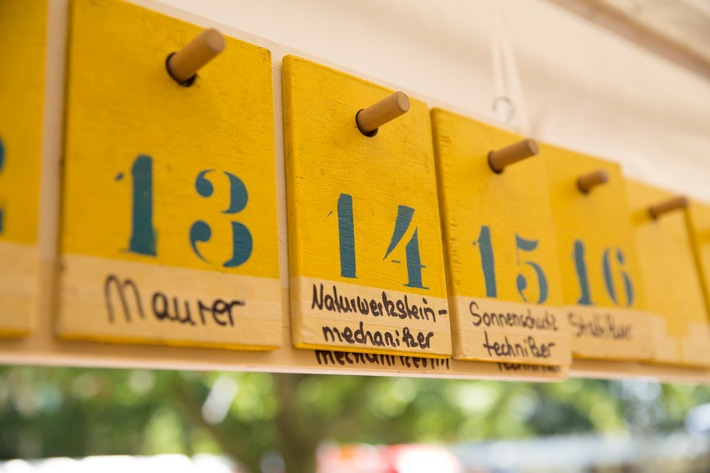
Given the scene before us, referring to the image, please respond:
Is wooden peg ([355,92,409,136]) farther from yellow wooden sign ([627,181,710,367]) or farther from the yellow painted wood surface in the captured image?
yellow wooden sign ([627,181,710,367])

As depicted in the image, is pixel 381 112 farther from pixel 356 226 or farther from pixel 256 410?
pixel 256 410

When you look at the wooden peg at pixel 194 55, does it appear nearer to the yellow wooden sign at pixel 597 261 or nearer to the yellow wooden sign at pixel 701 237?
the yellow wooden sign at pixel 597 261

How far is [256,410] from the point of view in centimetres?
454

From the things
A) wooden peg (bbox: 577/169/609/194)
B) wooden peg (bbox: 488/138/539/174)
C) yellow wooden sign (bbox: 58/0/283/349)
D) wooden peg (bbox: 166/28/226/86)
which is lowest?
yellow wooden sign (bbox: 58/0/283/349)

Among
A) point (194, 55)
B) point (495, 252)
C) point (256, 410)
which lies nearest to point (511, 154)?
point (495, 252)

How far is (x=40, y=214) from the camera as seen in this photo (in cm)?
53

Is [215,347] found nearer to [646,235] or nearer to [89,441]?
[646,235]

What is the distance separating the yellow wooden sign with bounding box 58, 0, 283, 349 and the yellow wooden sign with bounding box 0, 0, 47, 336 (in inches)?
0.9

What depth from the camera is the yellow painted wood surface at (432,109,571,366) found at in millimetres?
783

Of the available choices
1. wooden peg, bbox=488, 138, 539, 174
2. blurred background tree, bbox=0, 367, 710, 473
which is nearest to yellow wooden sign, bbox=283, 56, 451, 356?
wooden peg, bbox=488, 138, 539, 174

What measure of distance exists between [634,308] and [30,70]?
2.69ft

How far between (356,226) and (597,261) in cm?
44

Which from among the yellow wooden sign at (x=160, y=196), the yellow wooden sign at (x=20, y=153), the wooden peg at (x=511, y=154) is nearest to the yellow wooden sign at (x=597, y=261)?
the wooden peg at (x=511, y=154)

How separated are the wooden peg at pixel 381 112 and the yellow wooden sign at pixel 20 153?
1.03 ft
